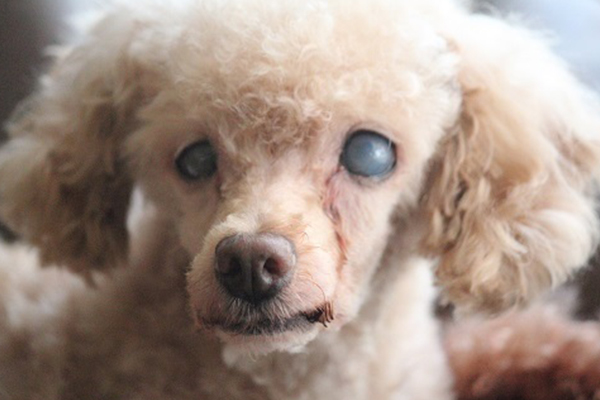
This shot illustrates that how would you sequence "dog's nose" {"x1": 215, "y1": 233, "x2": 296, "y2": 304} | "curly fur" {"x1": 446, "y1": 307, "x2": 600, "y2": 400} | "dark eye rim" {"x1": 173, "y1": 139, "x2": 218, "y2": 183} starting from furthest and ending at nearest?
"curly fur" {"x1": 446, "y1": 307, "x2": 600, "y2": 400}
"dark eye rim" {"x1": 173, "y1": 139, "x2": 218, "y2": 183}
"dog's nose" {"x1": 215, "y1": 233, "x2": 296, "y2": 304}

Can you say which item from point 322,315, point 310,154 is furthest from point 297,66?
point 322,315

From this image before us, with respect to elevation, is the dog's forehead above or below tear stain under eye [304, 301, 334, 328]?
above

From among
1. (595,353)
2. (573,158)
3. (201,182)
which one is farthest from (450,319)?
(201,182)

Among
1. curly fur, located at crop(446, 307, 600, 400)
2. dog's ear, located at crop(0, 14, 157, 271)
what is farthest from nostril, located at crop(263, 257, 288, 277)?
curly fur, located at crop(446, 307, 600, 400)

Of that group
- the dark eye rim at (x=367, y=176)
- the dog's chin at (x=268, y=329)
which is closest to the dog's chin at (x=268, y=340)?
the dog's chin at (x=268, y=329)

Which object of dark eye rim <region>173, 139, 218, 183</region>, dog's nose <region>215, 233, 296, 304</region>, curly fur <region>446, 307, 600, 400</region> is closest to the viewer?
dog's nose <region>215, 233, 296, 304</region>

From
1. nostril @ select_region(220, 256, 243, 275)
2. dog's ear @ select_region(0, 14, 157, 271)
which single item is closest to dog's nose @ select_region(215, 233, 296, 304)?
nostril @ select_region(220, 256, 243, 275)

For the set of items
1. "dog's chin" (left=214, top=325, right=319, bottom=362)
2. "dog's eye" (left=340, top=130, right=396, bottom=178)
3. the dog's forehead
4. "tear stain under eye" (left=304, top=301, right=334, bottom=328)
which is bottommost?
"dog's chin" (left=214, top=325, right=319, bottom=362)

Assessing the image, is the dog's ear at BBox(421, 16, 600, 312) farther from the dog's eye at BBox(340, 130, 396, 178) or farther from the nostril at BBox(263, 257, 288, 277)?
the nostril at BBox(263, 257, 288, 277)

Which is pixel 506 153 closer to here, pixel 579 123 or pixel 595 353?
pixel 579 123

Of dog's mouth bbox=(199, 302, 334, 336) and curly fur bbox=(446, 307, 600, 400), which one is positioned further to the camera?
curly fur bbox=(446, 307, 600, 400)
